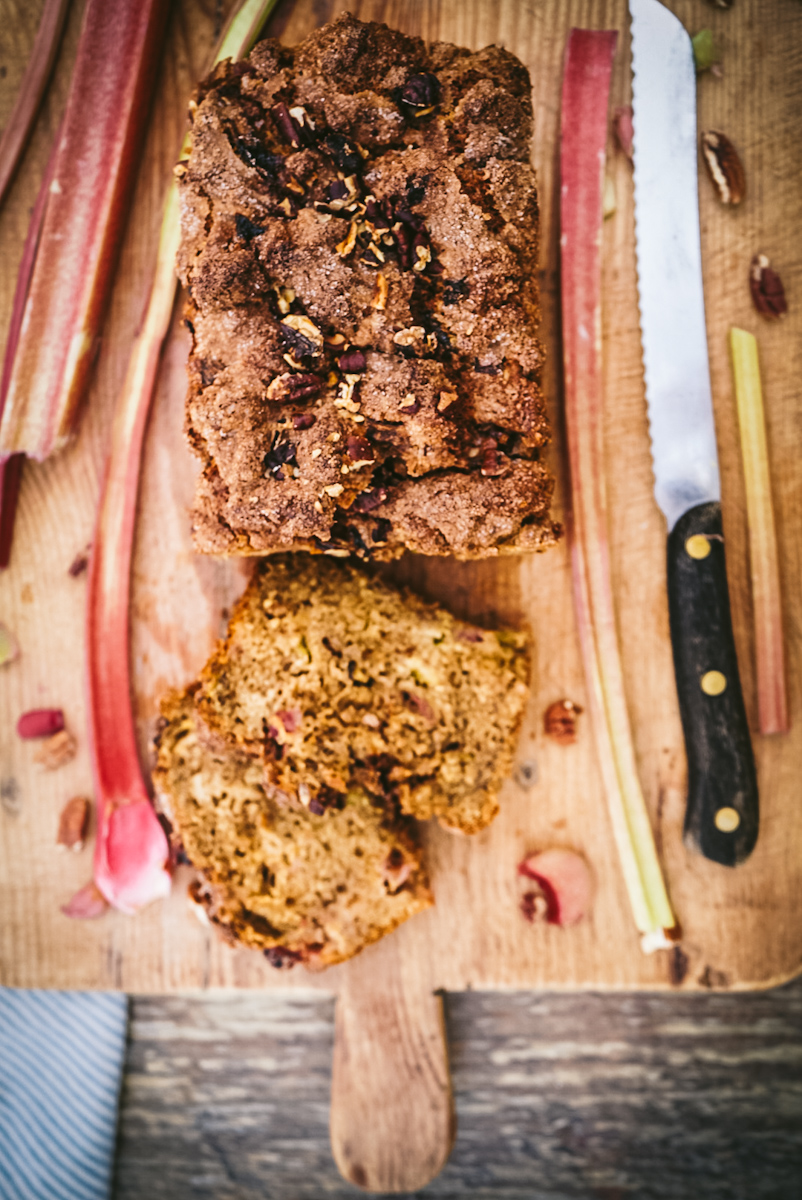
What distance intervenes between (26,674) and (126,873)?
0.93 metres

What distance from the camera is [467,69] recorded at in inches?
78.6

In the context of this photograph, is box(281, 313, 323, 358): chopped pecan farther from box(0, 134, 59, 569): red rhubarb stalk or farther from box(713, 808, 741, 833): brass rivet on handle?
box(713, 808, 741, 833): brass rivet on handle

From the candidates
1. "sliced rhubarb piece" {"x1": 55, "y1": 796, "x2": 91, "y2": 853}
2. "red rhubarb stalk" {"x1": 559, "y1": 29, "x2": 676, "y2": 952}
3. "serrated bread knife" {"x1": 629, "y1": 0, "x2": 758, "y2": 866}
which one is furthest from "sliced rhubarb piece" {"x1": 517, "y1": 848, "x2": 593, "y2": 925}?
"sliced rhubarb piece" {"x1": 55, "y1": 796, "x2": 91, "y2": 853}

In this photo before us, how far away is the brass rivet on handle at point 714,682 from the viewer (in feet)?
8.13

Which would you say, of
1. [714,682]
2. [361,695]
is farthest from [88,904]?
[714,682]

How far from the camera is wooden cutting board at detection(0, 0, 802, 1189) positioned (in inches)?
98.0

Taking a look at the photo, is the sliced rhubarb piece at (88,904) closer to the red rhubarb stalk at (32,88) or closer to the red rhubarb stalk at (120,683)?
the red rhubarb stalk at (120,683)

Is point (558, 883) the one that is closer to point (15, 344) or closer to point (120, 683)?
point (120, 683)

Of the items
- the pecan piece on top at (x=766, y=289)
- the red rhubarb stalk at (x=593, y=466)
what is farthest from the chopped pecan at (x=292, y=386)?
the pecan piece on top at (x=766, y=289)

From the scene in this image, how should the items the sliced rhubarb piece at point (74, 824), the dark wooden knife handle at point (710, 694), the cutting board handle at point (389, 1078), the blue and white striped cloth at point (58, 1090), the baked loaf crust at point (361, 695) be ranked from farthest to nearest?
1. the blue and white striped cloth at point (58, 1090)
2. the sliced rhubarb piece at point (74, 824)
3. the cutting board handle at point (389, 1078)
4. the dark wooden knife handle at point (710, 694)
5. the baked loaf crust at point (361, 695)

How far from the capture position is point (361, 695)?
2260 millimetres

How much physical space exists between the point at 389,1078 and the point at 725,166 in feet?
12.3

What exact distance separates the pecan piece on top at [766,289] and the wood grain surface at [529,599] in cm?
4

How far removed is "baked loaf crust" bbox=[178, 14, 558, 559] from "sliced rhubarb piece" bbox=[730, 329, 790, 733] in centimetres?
98
